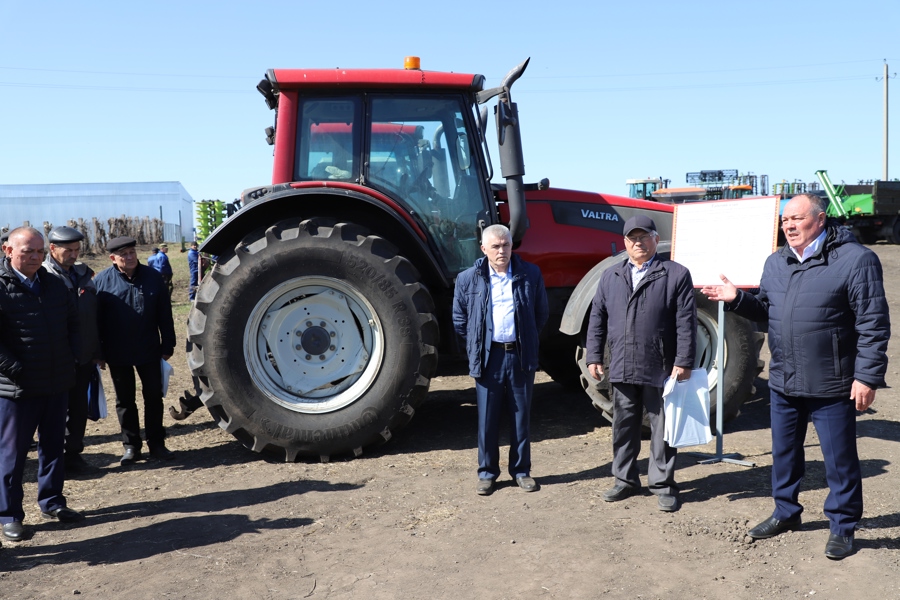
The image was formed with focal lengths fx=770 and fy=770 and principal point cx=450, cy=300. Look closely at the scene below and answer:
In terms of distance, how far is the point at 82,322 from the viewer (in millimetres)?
4926

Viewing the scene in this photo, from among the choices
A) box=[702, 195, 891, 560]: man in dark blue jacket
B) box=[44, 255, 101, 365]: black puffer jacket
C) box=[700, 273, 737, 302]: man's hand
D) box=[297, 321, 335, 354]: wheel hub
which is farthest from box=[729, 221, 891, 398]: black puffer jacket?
box=[44, 255, 101, 365]: black puffer jacket

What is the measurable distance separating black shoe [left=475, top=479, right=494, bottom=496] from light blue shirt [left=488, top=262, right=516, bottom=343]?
0.84 metres

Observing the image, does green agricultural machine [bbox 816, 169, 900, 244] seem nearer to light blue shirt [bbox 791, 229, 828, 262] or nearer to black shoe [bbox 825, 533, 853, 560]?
light blue shirt [bbox 791, 229, 828, 262]

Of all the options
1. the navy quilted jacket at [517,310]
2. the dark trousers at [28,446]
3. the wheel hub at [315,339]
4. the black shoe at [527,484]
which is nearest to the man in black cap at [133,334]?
the wheel hub at [315,339]

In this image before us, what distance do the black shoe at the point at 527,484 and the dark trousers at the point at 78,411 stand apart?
2897mm

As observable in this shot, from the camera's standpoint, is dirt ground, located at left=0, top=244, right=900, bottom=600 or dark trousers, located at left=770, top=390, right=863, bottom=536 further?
dark trousers, located at left=770, top=390, right=863, bottom=536

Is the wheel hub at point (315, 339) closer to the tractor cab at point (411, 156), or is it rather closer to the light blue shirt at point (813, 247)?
the tractor cab at point (411, 156)

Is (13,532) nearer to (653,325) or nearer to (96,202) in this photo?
(653,325)

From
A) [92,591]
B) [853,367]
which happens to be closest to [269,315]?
[92,591]

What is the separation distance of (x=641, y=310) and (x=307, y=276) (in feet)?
7.04

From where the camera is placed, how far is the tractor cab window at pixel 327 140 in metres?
5.23

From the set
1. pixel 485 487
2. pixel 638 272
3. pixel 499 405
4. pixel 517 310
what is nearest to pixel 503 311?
pixel 517 310

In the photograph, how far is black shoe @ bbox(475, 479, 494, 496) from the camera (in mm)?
4480

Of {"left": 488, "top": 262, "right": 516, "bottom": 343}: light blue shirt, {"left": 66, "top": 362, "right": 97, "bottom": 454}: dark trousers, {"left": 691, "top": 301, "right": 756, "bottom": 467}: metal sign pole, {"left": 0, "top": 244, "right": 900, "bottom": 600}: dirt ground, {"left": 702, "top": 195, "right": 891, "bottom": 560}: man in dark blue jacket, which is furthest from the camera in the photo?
{"left": 66, "top": 362, "right": 97, "bottom": 454}: dark trousers
